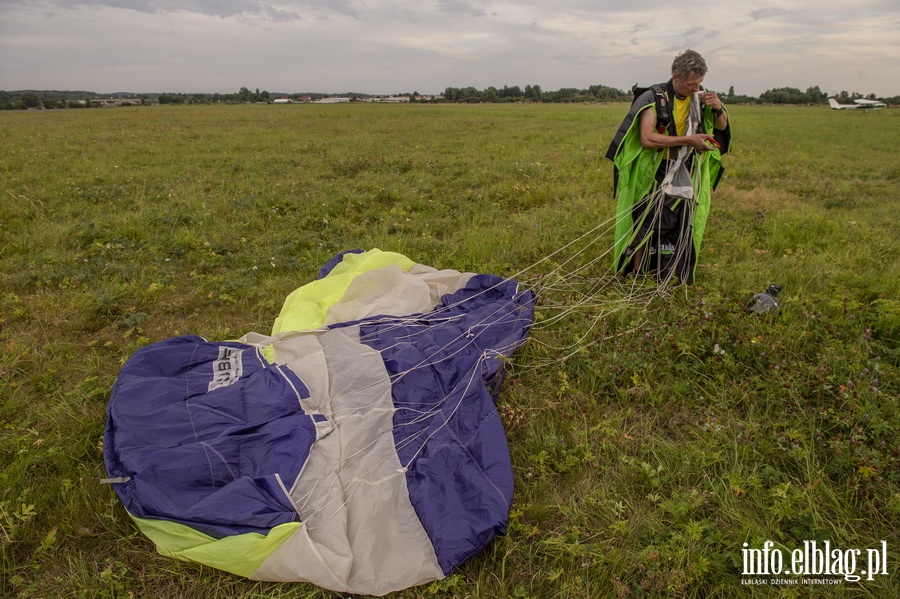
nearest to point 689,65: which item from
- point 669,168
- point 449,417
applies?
point 669,168

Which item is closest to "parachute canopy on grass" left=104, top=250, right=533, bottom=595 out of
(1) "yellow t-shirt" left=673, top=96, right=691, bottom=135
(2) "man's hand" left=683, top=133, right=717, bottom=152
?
(2) "man's hand" left=683, top=133, right=717, bottom=152

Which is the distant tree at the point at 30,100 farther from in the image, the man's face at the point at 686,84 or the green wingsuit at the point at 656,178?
the man's face at the point at 686,84

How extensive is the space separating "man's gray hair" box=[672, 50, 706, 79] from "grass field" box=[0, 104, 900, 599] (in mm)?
1683

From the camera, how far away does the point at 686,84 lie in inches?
139

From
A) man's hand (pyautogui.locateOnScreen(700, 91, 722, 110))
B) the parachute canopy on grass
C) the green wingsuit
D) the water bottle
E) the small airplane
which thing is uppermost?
the small airplane

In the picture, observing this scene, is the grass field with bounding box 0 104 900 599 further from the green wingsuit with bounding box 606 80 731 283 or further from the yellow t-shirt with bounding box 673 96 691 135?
the yellow t-shirt with bounding box 673 96 691 135

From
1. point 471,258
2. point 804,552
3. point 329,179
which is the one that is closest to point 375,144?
point 329,179

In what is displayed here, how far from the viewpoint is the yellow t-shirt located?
3713 mm

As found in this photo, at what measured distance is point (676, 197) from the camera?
3873mm

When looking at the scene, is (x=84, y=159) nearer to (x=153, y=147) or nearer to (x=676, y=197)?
(x=153, y=147)

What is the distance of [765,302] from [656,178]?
1.32 m

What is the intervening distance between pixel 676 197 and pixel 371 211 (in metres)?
4.13

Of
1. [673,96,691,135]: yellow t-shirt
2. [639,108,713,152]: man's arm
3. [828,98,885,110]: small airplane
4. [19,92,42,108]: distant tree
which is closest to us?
[639,108,713,152]: man's arm

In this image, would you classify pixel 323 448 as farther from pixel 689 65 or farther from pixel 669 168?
pixel 689 65
